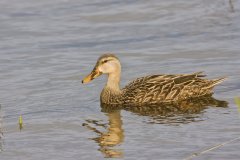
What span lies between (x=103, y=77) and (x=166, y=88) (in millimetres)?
2063

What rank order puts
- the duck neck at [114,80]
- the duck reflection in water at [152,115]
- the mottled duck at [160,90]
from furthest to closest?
the duck neck at [114,80], the mottled duck at [160,90], the duck reflection in water at [152,115]

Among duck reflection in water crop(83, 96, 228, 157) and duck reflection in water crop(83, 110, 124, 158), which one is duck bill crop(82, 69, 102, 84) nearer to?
duck reflection in water crop(83, 96, 228, 157)

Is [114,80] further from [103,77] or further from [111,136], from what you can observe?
[111,136]

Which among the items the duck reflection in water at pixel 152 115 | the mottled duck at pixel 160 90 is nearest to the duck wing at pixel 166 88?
the mottled duck at pixel 160 90

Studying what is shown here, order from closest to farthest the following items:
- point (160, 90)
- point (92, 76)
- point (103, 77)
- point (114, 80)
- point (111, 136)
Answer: point (111, 136)
point (160, 90)
point (92, 76)
point (114, 80)
point (103, 77)

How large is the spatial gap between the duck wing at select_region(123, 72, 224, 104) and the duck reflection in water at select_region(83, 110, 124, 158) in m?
0.87

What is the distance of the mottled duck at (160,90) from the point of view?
1495 cm

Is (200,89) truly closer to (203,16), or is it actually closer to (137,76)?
(137,76)

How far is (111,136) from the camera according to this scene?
1262 centimetres

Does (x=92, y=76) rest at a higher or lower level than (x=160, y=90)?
higher

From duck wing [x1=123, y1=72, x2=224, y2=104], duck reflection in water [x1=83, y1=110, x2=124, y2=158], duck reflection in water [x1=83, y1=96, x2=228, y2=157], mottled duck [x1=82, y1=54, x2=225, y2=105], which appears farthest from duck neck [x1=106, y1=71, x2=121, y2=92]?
duck reflection in water [x1=83, y1=110, x2=124, y2=158]

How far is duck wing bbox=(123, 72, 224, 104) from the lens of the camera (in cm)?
1495

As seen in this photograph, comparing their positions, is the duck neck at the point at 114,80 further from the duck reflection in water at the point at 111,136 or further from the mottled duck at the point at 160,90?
the duck reflection in water at the point at 111,136

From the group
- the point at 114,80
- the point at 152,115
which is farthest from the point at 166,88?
the point at 152,115
